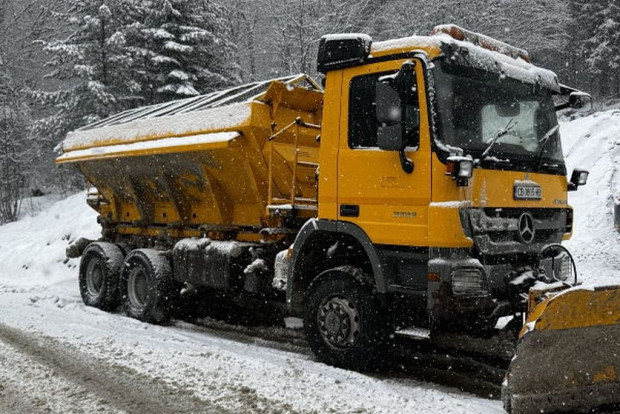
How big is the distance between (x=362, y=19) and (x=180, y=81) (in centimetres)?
787

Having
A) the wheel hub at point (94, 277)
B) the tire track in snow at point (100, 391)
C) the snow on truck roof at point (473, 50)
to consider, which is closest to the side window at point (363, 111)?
the snow on truck roof at point (473, 50)

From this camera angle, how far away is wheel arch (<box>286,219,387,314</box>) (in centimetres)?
563

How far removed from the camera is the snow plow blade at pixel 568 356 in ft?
13.3

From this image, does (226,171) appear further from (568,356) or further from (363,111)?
(568,356)

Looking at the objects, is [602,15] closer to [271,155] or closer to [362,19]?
[362,19]

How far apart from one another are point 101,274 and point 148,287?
1580mm

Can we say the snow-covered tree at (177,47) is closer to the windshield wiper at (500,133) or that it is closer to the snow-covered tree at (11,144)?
the snow-covered tree at (11,144)

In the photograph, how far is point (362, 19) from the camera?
2312 centimetres

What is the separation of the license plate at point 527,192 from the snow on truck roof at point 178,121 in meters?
2.99

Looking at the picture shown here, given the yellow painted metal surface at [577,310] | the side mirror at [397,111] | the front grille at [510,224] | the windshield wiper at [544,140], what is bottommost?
the yellow painted metal surface at [577,310]

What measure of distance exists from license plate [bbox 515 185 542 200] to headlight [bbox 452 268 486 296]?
908 mm

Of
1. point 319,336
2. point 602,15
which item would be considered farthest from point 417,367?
point 602,15

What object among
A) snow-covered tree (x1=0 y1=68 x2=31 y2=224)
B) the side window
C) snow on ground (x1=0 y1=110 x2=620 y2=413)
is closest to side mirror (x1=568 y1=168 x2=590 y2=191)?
snow on ground (x1=0 y1=110 x2=620 y2=413)

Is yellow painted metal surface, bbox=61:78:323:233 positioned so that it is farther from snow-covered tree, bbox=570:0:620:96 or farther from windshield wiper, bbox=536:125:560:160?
snow-covered tree, bbox=570:0:620:96
